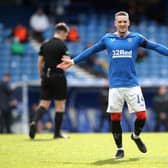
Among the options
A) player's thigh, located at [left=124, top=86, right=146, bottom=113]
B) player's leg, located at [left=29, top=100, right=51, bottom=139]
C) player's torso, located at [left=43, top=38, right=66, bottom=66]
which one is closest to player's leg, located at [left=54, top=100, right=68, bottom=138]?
player's leg, located at [left=29, top=100, right=51, bottom=139]

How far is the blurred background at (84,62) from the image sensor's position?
23453 mm

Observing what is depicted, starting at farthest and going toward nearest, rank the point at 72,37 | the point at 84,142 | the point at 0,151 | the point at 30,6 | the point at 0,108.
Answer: the point at 30,6
the point at 72,37
the point at 0,108
the point at 84,142
the point at 0,151

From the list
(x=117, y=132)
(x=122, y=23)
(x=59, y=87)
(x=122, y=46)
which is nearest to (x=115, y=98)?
(x=117, y=132)

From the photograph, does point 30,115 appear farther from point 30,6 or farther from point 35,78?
point 30,6

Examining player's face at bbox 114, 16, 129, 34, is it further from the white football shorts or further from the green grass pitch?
the green grass pitch

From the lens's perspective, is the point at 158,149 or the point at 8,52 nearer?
the point at 158,149

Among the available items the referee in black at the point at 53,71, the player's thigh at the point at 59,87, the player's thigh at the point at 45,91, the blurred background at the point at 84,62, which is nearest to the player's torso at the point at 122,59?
the referee in black at the point at 53,71

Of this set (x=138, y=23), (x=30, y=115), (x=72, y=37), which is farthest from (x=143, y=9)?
(x=30, y=115)

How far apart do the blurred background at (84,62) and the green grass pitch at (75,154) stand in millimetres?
9185

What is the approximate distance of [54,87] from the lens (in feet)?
46.2

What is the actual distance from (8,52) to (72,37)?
7.78 feet

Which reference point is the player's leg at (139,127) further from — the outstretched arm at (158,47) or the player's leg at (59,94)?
the player's leg at (59,94)

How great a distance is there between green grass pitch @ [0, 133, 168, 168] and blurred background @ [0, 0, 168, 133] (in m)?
9.19

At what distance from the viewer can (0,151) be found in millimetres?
11578
